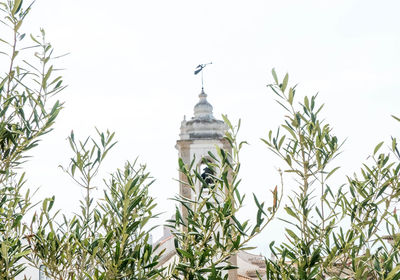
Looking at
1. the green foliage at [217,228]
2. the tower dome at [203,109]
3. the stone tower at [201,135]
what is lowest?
the green foliage at [217,228]

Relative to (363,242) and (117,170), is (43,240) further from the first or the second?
(363,242)

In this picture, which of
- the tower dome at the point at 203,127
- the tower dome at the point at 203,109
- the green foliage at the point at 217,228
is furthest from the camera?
the tower dome at the point at 203,109

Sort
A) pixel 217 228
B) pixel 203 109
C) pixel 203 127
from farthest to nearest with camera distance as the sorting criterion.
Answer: pixel 203 109 → pixel 203 127 → pixel 217 228

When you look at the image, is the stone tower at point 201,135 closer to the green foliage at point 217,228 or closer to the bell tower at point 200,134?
the bell tower at point 200,134

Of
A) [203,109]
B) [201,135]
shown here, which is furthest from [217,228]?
[203,109]

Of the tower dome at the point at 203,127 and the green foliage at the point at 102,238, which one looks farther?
the tower dome at the point at 203,127

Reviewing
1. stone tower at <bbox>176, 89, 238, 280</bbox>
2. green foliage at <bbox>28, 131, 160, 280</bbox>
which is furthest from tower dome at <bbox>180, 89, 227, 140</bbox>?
green foliage at <bbox>28, 131, 160, 280</bbox>

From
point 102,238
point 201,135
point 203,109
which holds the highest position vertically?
point 203,109

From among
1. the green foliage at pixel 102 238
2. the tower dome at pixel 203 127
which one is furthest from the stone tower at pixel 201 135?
the green foliage at pixel 102 238

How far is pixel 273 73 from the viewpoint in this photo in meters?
2.79

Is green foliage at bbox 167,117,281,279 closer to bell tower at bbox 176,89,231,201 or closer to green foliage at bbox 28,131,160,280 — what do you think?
green foliage at bbox 28,131,160,280

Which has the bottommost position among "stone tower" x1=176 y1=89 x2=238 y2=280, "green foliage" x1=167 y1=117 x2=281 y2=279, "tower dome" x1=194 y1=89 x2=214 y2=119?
"green foliage" x1=167 y1=117 x2=281 y2=279

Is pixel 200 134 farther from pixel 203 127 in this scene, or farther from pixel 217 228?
pixel 217 228

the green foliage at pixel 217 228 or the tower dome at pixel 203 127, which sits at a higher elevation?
the tower dome at pixel 203 127
